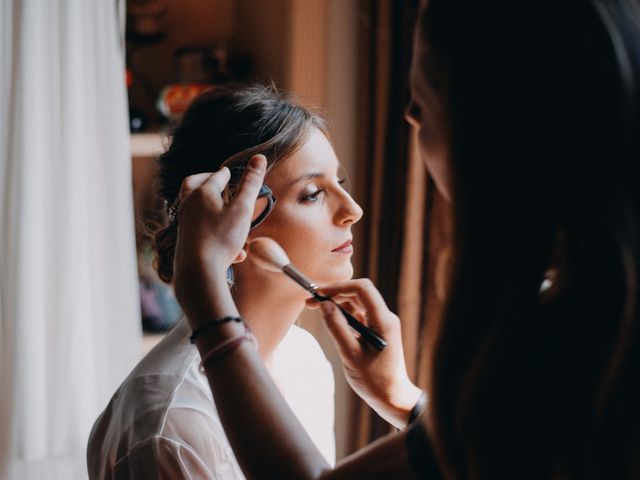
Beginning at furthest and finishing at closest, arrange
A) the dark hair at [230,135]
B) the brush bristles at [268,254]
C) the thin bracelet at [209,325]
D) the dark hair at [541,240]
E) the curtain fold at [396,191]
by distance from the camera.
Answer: the curtain fold at [396,191], the dark hair at [230,135], the brush bristles at [268,254], the thin bracelet at [209,325], the dark hair at [541,240]

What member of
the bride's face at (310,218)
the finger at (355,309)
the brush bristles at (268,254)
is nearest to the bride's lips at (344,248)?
the bride's face at (310,218)

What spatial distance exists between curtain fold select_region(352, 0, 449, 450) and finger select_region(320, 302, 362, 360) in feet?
2.59

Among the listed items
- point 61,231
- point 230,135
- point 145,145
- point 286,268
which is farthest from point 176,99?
point 286,268

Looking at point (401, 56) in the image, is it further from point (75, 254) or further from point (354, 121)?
point (75, 254)

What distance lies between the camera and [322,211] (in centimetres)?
118

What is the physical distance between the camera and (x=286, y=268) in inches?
36.9

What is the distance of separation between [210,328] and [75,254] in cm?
95

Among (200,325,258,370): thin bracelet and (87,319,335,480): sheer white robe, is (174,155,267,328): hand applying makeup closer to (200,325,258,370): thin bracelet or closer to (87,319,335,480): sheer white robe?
(200,325,258,370): thin bracelet

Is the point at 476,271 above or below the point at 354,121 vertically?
above

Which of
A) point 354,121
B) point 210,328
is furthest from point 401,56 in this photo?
point 210,328

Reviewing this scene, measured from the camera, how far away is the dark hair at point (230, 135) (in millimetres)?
1152

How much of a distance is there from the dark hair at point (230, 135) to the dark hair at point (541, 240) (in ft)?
1.78

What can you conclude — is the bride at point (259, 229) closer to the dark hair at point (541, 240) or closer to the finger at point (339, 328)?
the finger at point (339, 328)

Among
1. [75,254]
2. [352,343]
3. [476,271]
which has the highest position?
[476,271]
